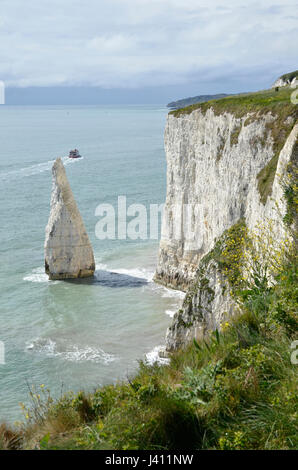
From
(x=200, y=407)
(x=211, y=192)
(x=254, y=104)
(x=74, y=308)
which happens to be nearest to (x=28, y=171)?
(x=74, y=308)

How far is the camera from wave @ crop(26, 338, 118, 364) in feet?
85.1

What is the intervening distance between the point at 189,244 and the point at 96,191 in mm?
34502

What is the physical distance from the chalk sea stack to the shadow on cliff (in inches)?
30.6

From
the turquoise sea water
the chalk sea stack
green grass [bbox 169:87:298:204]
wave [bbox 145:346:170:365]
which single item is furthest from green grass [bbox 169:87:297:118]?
wave [bbox 145:346:170:365]

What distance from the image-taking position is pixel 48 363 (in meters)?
25.6

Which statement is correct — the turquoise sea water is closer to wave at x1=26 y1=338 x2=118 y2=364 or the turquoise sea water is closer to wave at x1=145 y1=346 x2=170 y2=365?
wave at x1=26 y1=338 x2=118 y2=364

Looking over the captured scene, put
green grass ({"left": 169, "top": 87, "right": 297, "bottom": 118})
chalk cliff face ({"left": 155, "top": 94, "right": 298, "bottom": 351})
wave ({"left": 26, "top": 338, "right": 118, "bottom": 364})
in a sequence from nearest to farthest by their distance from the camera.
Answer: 1. chalk cliff face ({"left": 155, "top": 94, "right": 298, "bottom": 351})
2. green grass ({"left": 169, "top": 87, "right": 297, "bottom": 118})
3. wave ({"left": 26, "top": 338, "right": 118, "bottom": 364})

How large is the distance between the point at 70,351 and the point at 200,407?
2018cm

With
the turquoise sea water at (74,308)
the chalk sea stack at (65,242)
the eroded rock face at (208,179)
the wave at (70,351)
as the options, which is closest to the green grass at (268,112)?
the eroded rock face at (208,179)

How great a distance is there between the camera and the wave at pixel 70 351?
25938 mm

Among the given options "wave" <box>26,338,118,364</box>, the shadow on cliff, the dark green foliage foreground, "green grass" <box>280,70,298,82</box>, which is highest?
"green grass" <box>280,70,298,82</box>

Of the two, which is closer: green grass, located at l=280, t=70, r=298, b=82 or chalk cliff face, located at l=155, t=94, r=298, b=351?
chalk cliff face, located at l=155, t=94, r=298, b=351

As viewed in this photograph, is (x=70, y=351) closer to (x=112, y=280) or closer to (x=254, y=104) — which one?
(x=112, y=280)
